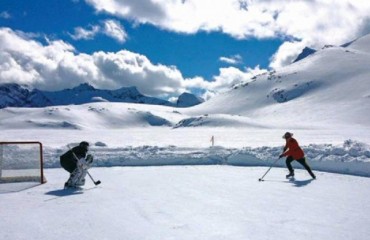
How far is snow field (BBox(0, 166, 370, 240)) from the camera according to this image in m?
8.08

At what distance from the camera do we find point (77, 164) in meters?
13.3

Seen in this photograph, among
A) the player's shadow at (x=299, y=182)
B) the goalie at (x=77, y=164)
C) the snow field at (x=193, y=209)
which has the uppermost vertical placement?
the goalie at (x=77, y=164)

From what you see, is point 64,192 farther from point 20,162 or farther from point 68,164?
point 20,162

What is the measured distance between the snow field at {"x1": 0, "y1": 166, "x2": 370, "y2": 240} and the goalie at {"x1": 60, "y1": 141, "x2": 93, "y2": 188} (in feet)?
1.34

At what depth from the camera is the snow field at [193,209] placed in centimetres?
808

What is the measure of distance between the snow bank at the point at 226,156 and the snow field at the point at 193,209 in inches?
79.6

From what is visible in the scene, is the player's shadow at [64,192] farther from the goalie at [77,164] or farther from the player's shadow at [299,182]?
the player's shadow at [299,182]

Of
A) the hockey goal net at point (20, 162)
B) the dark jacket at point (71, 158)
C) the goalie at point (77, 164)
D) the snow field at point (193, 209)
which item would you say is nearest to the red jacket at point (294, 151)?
the snow field at point (193, 209)

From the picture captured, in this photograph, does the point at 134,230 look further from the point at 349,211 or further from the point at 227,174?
the point at 227,174

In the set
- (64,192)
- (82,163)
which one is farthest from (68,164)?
(64,192)

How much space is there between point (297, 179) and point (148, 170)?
6068 millimetres

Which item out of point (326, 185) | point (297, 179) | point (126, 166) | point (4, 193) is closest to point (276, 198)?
point (326, 185)

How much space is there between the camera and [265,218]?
9.20 metres

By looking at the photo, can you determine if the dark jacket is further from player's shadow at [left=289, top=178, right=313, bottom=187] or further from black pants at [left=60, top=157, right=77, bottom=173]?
player's shadow at [left=289, top=178, right=313, bottom=187]
